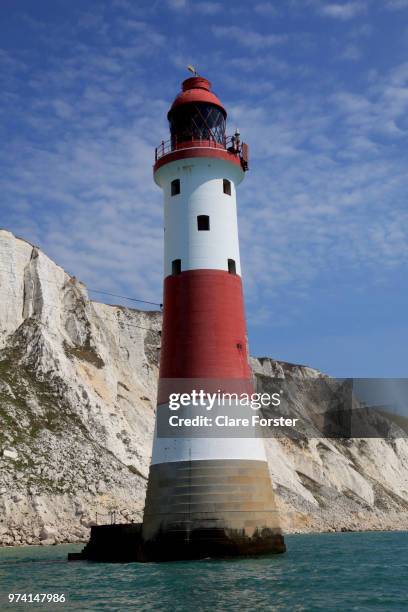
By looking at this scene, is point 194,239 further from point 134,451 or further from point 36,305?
point 36,305

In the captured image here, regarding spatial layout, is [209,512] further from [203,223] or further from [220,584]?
[203,223]

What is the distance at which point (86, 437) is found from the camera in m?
52.2

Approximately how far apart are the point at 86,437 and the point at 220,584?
35173 millimetres

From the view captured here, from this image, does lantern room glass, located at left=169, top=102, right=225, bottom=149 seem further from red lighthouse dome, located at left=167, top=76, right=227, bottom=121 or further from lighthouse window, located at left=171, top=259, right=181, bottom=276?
lighthouse window, located at left=171, top=259, right=181, bottom=276

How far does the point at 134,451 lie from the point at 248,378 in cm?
3289

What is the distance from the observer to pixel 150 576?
67.5 feet

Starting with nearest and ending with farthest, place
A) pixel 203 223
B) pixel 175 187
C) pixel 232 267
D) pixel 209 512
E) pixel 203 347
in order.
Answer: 1. pixel 209 512
2. pixel 203 347
3. pixel 203 223
4. pixel 232 267
5. pixel 175 187

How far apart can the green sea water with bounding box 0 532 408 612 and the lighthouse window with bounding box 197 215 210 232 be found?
11.6 meters

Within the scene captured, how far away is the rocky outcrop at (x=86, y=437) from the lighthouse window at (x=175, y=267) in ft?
76.4

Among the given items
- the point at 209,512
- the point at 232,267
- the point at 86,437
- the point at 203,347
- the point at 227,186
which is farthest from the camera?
the point at 86,437

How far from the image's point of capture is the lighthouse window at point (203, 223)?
25844 millimetres

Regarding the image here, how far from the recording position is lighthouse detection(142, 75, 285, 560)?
23.0 meters

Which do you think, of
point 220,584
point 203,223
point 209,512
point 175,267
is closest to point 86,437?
point 175,267

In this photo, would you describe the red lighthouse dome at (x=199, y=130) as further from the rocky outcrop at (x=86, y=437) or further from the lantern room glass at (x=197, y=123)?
the rocky outcrop at (x=86, y=437)
